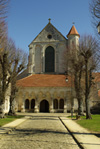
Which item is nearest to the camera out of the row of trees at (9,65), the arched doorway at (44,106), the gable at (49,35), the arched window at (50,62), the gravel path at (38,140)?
the gravel path at (38,140)

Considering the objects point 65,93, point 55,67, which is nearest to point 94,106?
point 65,93

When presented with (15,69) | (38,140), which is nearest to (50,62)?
(15,69)

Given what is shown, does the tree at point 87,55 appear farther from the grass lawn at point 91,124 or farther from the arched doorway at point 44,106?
the arched doorway at point 44,106

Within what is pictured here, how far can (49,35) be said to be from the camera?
147 feet

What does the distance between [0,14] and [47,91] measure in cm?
2673

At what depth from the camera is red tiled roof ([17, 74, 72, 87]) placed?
126 ft

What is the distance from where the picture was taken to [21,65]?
87.2 feet

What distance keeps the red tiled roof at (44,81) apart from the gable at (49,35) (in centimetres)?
906

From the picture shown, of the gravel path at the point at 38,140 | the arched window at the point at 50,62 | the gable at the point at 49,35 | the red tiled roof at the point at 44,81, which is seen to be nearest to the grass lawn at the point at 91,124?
the gravel path at the point at 38,140

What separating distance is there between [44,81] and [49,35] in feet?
39.5

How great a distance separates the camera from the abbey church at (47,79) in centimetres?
3791

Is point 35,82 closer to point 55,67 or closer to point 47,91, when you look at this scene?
point 47,91

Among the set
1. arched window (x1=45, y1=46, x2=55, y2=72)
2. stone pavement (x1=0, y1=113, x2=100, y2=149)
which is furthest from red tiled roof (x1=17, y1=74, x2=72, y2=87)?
stone pavement (x1=0, y1=113, x2=100, y2=149)

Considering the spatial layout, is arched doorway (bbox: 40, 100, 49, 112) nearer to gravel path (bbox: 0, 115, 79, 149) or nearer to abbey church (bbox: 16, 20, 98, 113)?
abbey church (bbox: 16, 20, 98, 113)
